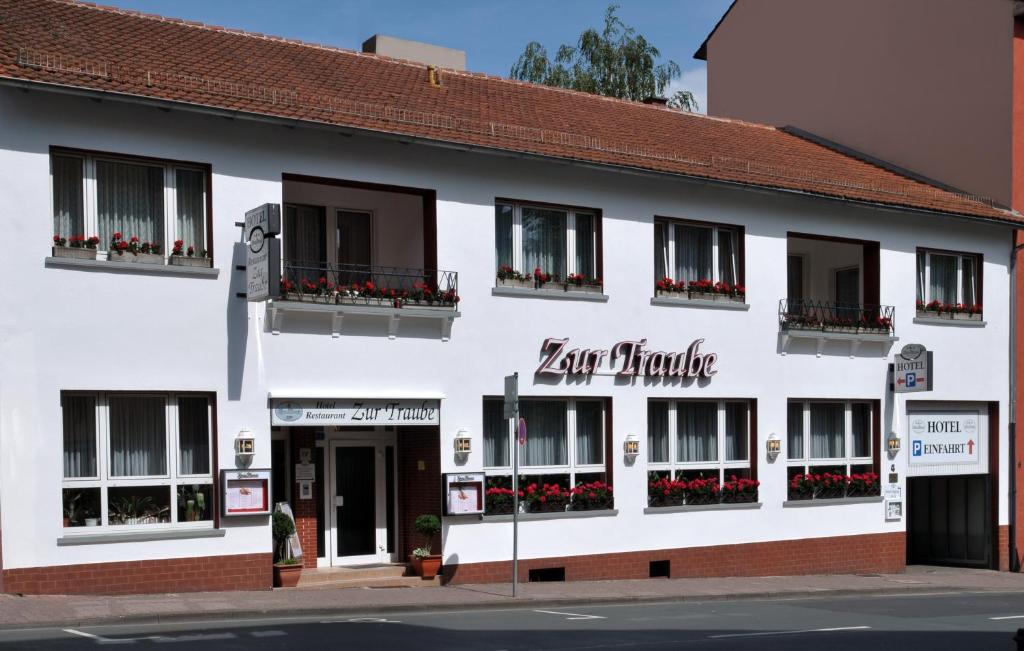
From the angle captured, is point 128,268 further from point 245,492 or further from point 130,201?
point 245,492

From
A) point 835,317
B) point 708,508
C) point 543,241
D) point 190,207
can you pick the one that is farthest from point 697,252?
point 190,207

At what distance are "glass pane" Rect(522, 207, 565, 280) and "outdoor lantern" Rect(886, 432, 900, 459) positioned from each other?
27.6 ft

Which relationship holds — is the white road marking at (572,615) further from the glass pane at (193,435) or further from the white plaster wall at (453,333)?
the glass pane at (193,435)

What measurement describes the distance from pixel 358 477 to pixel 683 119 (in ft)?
39.5

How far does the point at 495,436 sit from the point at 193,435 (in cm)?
513

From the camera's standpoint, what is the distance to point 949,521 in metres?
28.6

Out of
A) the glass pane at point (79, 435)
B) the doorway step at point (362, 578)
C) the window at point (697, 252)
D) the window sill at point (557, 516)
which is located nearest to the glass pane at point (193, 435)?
the glass pane at point (79, 435)

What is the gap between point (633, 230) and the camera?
22406 mm

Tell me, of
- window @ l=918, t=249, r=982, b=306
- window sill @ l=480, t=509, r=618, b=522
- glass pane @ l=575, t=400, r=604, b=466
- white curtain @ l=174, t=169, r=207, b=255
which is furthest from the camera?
window @ l=918, t=249, r=982, b=306

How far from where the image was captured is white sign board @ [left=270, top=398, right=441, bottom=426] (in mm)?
18484

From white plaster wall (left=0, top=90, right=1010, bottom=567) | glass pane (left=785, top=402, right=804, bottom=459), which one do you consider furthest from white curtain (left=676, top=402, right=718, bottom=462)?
glass pane (left=785, top=402, right=804, bottom=459)

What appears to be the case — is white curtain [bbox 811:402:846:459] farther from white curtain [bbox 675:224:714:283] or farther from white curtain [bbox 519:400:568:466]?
white curtain [bbox 519:400:568:466]

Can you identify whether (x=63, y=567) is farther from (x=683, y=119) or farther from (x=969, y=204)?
(x=969, y=204)

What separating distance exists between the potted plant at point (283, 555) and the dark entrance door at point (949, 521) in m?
15.1
